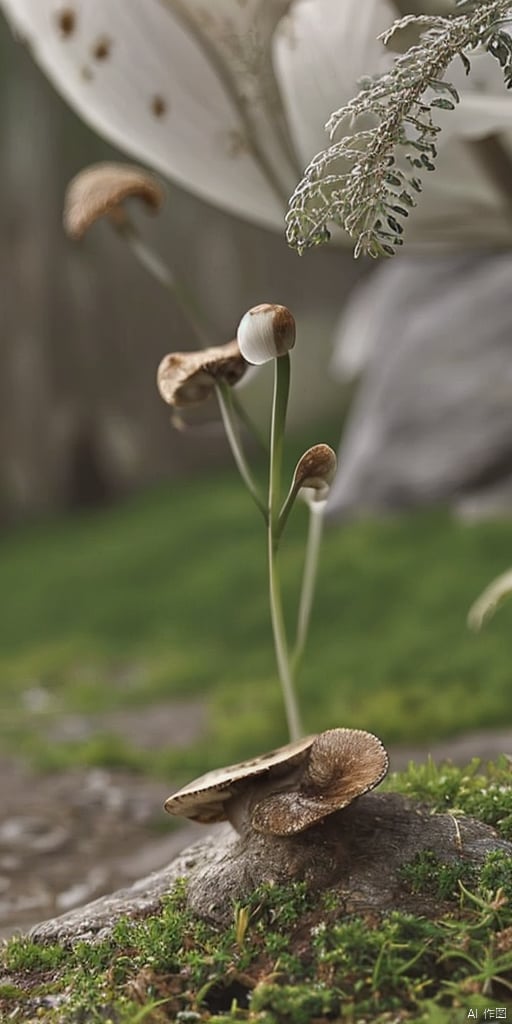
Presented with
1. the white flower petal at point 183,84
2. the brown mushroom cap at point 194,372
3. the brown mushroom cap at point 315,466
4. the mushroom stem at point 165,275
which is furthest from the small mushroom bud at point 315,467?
the white flower petal at point 183,84

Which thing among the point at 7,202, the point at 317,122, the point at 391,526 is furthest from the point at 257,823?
the point at 7,202

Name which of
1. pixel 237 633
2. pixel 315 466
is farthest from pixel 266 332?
pixel 237 633

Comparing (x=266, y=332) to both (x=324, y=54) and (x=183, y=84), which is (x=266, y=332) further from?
(x=183, y=84)

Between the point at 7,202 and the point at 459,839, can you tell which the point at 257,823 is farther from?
the point at 7,202

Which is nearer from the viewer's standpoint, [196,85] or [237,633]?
[196,85]

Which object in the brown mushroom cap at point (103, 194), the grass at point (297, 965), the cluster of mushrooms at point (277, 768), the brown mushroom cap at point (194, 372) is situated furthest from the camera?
the brown mushroom cap at point (103, 194)

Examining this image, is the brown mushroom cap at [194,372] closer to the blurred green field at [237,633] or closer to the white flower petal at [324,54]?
the white flower petal at [324,54]
